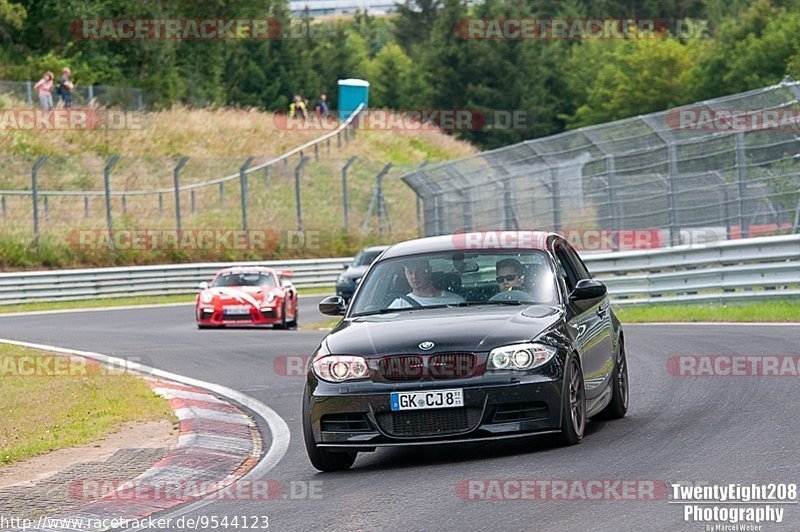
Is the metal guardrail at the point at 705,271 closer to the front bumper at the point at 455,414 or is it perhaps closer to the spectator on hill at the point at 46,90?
the front bumper at the point at 455,414

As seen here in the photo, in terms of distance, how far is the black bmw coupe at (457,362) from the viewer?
838 cm

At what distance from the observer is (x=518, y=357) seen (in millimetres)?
8484

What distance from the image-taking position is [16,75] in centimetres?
5544

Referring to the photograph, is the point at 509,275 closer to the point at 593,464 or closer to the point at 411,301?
the point at 411,301

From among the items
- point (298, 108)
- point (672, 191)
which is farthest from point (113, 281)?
point (298, 108)

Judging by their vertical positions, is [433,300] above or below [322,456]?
above

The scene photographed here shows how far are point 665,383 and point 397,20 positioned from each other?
11830 cm

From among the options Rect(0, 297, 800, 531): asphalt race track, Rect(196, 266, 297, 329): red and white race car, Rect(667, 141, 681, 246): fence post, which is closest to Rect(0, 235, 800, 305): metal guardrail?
Rect(667, 141, 681, 246): fence post

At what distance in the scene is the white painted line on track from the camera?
891 cm

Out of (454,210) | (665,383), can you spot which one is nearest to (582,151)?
(454,210)

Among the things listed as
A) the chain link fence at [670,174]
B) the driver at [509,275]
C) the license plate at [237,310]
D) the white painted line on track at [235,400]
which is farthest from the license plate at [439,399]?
the license plate at [237,310]

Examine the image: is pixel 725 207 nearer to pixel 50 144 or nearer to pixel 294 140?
pixel 50 144

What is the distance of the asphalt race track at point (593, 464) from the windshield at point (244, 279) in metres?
10.9

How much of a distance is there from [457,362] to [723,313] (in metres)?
11.9
